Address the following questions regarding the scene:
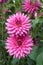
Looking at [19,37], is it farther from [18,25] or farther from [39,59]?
[39,59]

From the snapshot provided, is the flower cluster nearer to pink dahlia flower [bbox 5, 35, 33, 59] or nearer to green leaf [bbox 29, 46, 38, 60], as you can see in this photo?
pink dahlia flower [bbox 5, 35, 33, 59]

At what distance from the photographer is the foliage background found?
1417 millimetres

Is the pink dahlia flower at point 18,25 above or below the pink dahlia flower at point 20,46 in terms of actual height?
above

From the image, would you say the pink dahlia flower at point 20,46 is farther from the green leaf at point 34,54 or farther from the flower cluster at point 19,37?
the green leaf at point 34,54

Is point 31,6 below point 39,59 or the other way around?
the other way around

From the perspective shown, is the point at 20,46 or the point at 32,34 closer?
the point at 20,46

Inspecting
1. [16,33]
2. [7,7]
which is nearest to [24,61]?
[16,33]

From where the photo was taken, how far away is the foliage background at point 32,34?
1.42 metres

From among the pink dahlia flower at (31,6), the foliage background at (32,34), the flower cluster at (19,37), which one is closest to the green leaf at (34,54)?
the foliage background at (32,34)

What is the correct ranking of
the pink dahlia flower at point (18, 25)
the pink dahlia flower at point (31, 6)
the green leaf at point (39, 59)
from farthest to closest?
the pink dahlia flower at point (31, 6)
the green leaf at point (39, 59)
the pink dahlia flower at point (18, 25)

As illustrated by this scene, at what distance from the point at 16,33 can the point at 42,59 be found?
23 cm

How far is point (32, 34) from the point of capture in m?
1.45

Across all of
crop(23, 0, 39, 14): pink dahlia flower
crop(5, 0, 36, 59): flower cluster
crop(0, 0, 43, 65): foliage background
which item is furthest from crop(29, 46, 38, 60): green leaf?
crop(23, 0, 39, 14): pink dahlia flower

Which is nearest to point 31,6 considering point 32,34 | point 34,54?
point 32,34
